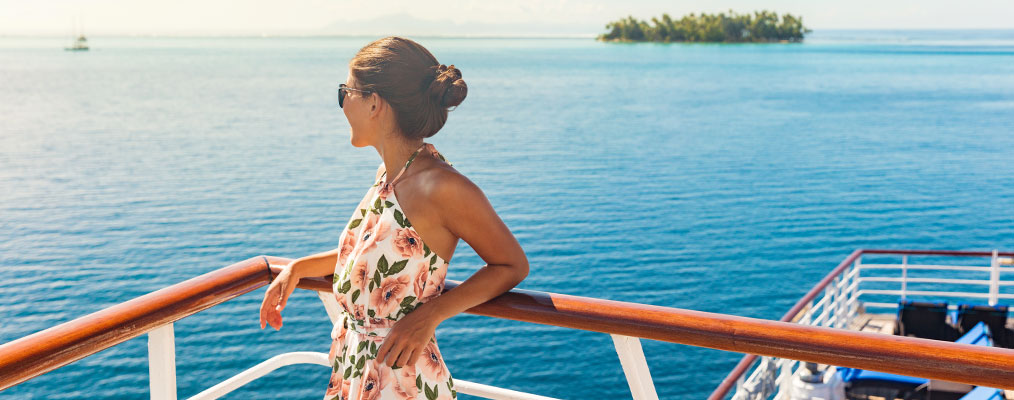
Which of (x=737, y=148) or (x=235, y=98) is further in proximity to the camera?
(x=235, y=98)

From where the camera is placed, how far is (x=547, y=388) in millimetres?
11297

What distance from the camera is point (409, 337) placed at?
1.31 m

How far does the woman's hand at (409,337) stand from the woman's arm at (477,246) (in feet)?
0.04

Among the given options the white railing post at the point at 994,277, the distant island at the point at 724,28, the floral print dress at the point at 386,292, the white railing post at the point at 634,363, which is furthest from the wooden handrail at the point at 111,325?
the distant island at the point at 724,28

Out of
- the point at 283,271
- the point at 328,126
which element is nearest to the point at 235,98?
the point at 328,126

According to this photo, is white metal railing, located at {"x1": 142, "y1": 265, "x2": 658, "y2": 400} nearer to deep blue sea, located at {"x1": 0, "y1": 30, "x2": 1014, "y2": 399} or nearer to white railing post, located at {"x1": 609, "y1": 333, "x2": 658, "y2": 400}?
white railing post, located at {"x1": 609, "y1": 333, "x2": 658, "y2": 400}

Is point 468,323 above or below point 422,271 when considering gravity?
below

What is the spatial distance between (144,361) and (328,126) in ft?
79.1

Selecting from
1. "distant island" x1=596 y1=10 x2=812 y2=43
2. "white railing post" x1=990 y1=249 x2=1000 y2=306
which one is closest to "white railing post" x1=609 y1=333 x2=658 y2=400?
"white railing post" x1=990 y1=249 x2=1000 y2=306

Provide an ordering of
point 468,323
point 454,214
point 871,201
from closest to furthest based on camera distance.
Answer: point 454,214 < point 468,323 < point 871,201

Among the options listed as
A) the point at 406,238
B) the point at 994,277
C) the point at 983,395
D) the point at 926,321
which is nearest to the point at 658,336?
the point at 406,238

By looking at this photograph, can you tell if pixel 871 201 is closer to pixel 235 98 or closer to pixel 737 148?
pixel 737 148

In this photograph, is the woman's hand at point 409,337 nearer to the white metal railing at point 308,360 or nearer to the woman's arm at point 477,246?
the woman's arm at point 477,246

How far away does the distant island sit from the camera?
13988cm
